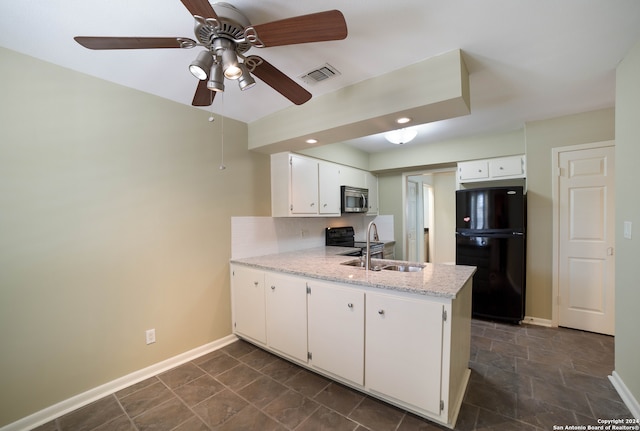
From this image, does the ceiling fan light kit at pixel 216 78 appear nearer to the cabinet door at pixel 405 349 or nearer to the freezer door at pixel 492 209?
the cabinet door at pixel 405 349

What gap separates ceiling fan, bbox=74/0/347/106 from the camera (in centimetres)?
109

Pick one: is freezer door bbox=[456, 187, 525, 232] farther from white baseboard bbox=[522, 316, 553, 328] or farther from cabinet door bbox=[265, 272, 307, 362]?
cabinet door bbox=[265, 272, 307, 362]

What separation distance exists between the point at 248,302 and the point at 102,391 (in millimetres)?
1229

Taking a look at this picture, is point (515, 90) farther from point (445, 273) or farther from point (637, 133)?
point (445, 273)

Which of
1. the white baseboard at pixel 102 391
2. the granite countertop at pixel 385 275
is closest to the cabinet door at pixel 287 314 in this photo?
the granite countertop at pixel 385 275

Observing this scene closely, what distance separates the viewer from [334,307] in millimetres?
2020

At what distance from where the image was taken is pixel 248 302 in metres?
2.68

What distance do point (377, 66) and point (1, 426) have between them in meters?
3.36

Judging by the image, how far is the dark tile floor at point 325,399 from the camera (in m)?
1.70

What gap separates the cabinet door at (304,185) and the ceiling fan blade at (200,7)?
206 cm

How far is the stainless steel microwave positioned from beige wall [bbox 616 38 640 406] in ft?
8.70

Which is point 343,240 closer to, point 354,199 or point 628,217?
point 354,199

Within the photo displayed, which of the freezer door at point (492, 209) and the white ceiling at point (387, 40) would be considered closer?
the white ceiling at point (387, 40)

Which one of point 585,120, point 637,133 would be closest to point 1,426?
point 637,133
